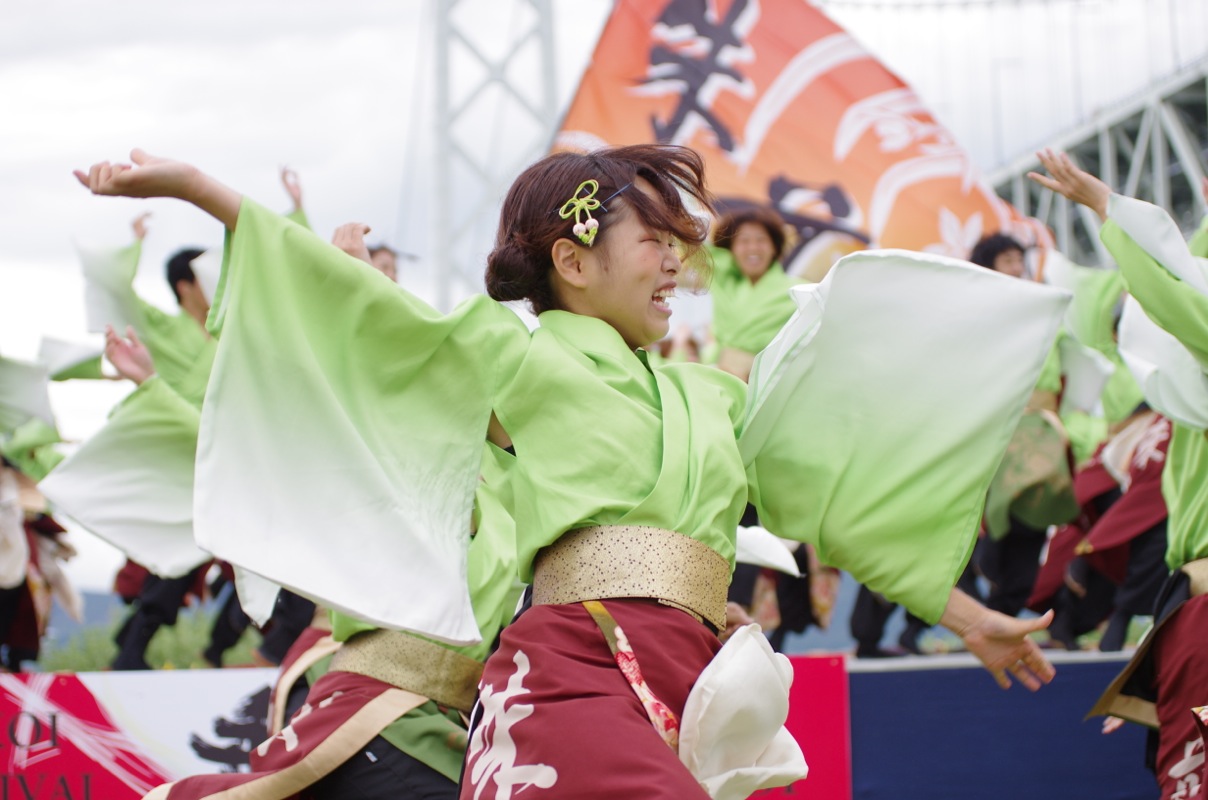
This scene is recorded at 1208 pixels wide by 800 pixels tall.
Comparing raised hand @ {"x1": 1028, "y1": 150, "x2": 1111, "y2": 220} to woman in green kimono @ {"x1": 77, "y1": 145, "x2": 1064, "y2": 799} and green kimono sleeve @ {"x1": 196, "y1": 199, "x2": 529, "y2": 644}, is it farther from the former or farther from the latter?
green kimono sleeve @ {"x1": 196, "y1": 199, "x2": 529, "y2": 644}

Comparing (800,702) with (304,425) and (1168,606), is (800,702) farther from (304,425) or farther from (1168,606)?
(304,425)

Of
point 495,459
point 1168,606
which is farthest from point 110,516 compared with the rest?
point 1168,606

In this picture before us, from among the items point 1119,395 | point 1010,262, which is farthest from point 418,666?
point 1119,395

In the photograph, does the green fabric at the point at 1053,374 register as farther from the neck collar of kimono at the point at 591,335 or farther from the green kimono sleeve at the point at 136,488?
the neck collar of kimono at the point at 591,335

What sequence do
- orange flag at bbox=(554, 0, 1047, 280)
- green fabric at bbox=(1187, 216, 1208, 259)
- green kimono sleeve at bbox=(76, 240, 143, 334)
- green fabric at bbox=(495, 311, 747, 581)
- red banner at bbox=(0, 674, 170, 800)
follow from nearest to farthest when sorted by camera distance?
green fabric at bbox=(495, 311, 747, 581)
green fabric at bbox=(1187, 216, 1208, 259)
red banner at bbox=(0, 674, 170, 800)
green kimono sleeve at bbox=(76, 240, 143, 334)
orange flag at bbox=(554, 0, 1047, 280)

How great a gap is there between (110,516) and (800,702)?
1.90 metres

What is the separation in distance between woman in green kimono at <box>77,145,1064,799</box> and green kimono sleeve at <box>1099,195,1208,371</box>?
872mm

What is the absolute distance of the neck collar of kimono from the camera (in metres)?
2.40

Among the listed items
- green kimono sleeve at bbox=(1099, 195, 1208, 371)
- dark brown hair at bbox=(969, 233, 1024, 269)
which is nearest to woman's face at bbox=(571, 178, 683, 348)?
green kimono sleeve at bbox=(1099, 195, 1208, 371)

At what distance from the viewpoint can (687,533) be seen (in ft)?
7.38

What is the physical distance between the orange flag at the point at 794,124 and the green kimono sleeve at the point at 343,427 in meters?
4.46

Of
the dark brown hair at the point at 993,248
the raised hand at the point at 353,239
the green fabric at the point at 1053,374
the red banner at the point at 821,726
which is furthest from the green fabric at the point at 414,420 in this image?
the green fabric at the point at 1053,374

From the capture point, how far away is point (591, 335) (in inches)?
95.3

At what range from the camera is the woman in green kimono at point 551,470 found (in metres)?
2.10
